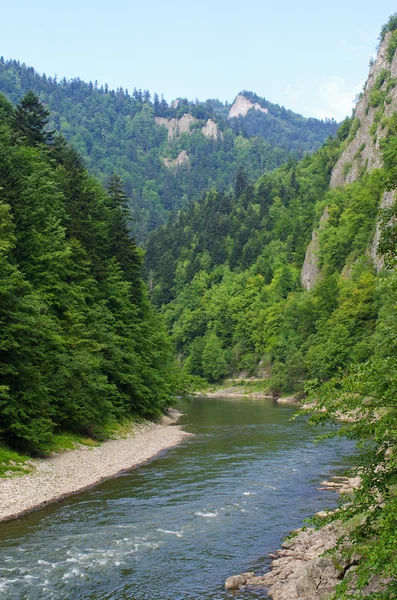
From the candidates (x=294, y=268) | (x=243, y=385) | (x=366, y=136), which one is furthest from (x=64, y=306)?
(x=294, y=268)

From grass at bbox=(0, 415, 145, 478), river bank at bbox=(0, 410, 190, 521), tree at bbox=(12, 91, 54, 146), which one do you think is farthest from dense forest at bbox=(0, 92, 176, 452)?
river bank at bbox=(0, 410, 190, 521)

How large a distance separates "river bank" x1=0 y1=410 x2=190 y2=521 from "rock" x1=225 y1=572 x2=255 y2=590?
33.7 ft

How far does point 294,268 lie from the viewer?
14525cm

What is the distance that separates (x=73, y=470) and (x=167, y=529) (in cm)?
1083

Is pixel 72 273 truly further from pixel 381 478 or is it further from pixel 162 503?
pixel 381 478

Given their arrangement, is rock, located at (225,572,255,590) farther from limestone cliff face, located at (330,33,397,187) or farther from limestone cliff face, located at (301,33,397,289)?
limestone cliff face, located at (330,33,397,187)

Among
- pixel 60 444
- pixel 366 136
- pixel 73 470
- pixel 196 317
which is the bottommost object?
pixel 73 470

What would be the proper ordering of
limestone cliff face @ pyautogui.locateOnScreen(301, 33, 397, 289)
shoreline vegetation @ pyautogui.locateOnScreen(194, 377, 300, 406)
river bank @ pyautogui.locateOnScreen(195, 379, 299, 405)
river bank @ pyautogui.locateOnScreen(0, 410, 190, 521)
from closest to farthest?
river bank @ pyautogui.locateOnScreen(0, 410, 190, 521)
river bank @ pyautogui.locateOnScreen(195, 379, 299, 405)
shoreline vegetation @ pyautogui.locateOnScreen(194, 377, 300, 406)
limestone cliff face @ pyautogui.locateOnScreen(301, 33, 397, 289)

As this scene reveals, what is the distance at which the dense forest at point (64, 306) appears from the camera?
106ft

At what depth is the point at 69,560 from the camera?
19.5 metres

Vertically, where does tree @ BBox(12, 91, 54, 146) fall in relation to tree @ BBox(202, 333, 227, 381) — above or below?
above

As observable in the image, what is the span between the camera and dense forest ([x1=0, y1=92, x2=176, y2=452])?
32406mm

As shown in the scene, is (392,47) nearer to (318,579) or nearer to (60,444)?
(60,444)

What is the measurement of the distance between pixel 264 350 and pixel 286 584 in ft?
369
